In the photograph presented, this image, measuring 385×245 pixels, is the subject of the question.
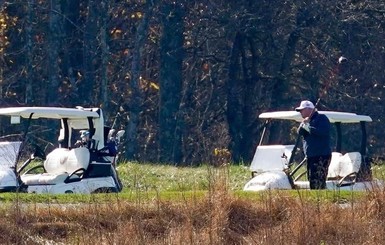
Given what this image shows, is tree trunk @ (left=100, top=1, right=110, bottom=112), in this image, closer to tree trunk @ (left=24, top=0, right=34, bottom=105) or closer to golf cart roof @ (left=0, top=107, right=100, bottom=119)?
tree trunk @ (left=24, top=0, right=34, bottom=105)

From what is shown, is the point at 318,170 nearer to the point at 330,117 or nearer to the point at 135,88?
the point at 330,117

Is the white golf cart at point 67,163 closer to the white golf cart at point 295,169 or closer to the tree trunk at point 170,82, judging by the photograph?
the white golf cart at point 295,169

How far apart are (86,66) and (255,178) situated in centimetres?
1759

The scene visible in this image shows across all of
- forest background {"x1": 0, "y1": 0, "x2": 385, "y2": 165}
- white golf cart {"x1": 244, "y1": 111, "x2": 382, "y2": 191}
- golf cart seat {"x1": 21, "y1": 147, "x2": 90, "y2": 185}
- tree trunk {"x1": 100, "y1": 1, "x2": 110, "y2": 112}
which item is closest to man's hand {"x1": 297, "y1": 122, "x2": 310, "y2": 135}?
white golf cart {"x1": 244, "y1": 111, "x2": 382, "y2": 191}

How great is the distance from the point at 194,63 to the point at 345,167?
56.3 ft

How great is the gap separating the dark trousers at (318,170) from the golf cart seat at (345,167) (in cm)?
85

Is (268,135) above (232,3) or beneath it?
beneath

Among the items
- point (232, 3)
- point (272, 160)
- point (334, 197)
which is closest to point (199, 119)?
point (232, 3)

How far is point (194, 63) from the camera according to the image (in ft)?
128

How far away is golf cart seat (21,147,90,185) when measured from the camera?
21250mm

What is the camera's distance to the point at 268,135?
3925 cm

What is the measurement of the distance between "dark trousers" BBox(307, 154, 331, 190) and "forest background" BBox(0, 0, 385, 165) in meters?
14.8

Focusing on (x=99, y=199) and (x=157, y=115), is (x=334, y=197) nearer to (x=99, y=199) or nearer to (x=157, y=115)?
(x=99, y=199)

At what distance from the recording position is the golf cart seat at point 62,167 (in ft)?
69.7
